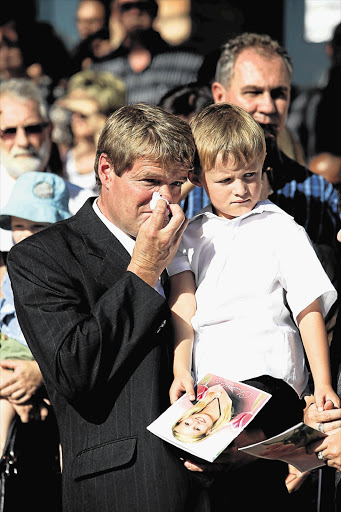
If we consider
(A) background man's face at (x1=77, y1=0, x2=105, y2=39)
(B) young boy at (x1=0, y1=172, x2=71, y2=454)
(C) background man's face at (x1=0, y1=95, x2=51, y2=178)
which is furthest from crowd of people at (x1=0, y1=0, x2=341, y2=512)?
(A) background man's face at (x1=77, y1=0, x2=105, y2=39)

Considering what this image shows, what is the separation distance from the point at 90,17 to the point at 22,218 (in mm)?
4141

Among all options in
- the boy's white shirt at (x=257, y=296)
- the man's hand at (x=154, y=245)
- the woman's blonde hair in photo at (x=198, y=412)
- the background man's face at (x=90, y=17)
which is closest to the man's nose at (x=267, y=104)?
the boy's white shirt at (x=257, y=296)

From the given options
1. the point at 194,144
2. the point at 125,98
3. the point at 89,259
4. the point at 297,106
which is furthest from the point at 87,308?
the point at 297,106

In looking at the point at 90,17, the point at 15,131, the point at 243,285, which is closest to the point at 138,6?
the point at 90,17

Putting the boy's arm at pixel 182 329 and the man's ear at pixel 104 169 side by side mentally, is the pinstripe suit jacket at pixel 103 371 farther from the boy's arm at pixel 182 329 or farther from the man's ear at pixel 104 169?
the man's ear at pixel 104 169

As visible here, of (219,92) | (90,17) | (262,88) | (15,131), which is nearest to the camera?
(262,88)

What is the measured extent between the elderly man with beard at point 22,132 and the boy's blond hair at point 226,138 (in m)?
1.81

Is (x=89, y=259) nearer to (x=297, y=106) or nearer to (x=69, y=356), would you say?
(x=69, y=356)

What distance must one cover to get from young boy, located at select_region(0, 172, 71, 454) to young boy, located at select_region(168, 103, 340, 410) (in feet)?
3.54

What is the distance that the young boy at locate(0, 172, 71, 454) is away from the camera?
12.6 ft

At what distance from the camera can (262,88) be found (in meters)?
4.06

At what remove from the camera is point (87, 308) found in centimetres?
280

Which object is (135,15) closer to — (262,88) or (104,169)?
(262,88)

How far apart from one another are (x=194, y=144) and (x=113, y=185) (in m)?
0.32
